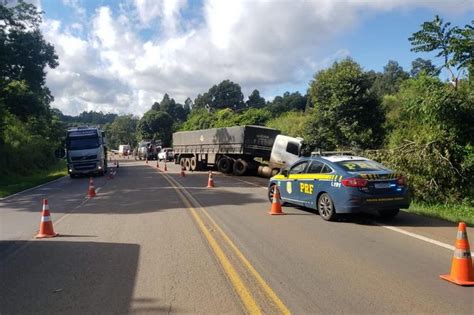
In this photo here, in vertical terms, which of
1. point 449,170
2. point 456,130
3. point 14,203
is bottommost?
point 14,203

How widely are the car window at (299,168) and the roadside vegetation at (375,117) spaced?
3.31 meters

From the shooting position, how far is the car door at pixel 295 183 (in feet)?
40.3

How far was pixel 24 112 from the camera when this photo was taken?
33.6 m

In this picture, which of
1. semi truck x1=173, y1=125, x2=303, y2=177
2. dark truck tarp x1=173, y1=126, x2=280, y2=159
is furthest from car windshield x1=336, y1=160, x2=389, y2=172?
dark truck tarp x1=173, y1=126, x2=280, y2=159

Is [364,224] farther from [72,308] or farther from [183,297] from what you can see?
[72,308]

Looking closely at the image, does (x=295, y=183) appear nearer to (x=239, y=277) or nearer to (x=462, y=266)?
(x=239, y=277)

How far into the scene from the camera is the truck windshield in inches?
1192

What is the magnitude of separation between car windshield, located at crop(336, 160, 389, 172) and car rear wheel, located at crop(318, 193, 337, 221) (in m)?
0.79

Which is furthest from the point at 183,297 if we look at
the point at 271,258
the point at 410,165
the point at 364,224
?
the point at 410,165

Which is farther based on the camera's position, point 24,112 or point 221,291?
point 24,112

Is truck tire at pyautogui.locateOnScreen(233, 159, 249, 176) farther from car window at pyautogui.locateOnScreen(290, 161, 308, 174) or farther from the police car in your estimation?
the police car

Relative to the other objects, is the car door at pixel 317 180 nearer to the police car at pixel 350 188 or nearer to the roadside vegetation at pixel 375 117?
the police car at pixel 350 188

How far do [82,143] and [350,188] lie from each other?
2368cm

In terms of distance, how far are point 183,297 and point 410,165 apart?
11435 mm
